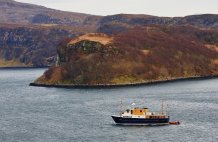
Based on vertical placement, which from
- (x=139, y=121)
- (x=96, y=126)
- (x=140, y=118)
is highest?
(x=140, y=118)

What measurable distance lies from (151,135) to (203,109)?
44.4 metres

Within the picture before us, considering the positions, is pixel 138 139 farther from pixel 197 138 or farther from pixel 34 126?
pixel 34 126

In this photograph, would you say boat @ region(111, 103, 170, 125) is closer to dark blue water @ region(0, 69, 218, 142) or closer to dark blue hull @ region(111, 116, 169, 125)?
dark blue hull @ region(111, 116, 169, 125)

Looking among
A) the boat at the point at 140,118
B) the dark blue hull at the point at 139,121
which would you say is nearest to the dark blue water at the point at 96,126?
the dark blue hull at the point at 139,121

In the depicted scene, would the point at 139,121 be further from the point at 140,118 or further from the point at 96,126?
the point at 96,126

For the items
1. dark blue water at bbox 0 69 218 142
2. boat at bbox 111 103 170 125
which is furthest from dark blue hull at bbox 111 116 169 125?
dark blue water at bbox 0 69 218 142

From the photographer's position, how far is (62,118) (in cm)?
17650

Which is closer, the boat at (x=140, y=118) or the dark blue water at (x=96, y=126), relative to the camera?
the dark blue water at (x=96, y=126)

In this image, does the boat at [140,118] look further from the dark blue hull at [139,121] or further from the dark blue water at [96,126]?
the dark blue water at [96,126]

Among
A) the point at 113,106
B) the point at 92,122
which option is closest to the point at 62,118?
the point at 92,122

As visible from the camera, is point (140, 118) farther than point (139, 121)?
No

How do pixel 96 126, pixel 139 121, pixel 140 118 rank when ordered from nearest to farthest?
pixel 96 126
pixel 140 118
pixel 139 121

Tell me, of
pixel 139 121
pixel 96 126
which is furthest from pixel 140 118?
pixel 96 126

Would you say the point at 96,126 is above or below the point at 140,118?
below
